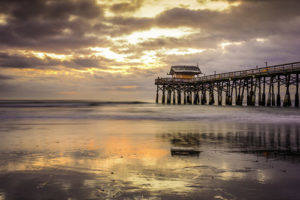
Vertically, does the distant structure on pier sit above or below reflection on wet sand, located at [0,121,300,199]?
above

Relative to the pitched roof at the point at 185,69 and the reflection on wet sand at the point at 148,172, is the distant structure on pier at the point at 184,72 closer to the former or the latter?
the pitched roof at the point at 185,69

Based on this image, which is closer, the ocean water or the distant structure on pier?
the ocean water

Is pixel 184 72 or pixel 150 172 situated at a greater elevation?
pixel 184 72

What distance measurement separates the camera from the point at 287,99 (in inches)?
1395

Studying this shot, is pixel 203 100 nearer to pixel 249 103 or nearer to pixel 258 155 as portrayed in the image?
pixel 249 103

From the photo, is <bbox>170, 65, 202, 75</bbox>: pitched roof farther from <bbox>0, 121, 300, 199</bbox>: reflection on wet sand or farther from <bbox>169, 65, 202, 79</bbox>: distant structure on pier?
<bbox>0, 121, 300, 199</bbox>: reflection on wet sand

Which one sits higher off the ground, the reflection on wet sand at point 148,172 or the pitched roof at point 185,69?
the pitched roof at point 185,69

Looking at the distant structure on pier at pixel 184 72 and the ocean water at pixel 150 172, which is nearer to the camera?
the ocean water at pixel 150 172

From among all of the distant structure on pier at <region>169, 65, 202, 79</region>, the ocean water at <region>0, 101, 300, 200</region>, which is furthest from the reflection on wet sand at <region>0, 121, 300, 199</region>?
the distant structure on pier at <region>169, 65, 202, 79</region>

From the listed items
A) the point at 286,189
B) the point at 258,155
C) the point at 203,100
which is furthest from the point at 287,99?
the point at 286,189

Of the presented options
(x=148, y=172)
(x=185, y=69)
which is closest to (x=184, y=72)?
(x=185, y=69)

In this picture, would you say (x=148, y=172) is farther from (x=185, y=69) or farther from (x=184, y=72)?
(x=185, y=69)

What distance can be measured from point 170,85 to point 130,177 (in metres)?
64.6

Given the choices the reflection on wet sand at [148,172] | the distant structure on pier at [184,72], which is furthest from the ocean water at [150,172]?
the distant structure on pier at [184,72]
